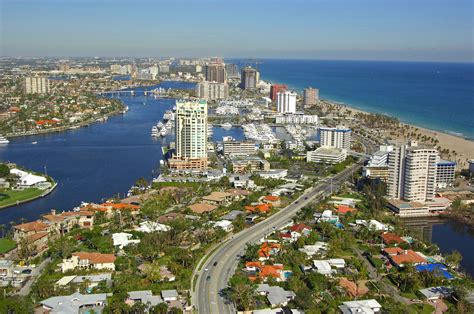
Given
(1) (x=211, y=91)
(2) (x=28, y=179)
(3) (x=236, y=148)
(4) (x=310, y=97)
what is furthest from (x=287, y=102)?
(2) (x=28, y=179)

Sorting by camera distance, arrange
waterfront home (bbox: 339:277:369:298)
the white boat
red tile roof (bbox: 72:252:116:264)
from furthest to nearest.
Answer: the white boat, red tile roof (bbox: 72:252:116:264), waterfront home (bbox: 339:277:369:298)

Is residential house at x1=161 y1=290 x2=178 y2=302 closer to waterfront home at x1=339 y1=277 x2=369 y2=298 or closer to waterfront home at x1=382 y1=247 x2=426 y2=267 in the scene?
waterfront home at x1=339 y1=277 x2=369 y2=298

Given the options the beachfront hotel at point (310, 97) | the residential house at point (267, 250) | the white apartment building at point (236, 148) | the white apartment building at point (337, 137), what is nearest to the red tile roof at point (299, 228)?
the residential house at point (267, 250)

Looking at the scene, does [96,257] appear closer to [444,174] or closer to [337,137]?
[444,174]

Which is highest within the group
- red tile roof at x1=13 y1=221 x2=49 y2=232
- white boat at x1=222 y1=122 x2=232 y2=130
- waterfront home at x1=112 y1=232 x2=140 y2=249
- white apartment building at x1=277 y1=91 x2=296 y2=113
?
white apartment building at x1=277 y1=91 x2=296 y2=113

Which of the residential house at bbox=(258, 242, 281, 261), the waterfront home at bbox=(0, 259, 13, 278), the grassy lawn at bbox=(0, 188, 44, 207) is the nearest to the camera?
the waterfront home at bbox=(0, 259, 13, 278)

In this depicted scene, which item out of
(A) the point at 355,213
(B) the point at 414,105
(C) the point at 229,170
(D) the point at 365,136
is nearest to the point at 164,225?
(A) the point at 355,213

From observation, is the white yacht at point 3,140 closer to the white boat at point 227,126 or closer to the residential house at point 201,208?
the white boat at point 227,126

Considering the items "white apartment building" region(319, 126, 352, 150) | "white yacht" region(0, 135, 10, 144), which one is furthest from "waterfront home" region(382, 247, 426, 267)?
"white yacht" region(0, 135, 10, 144)
